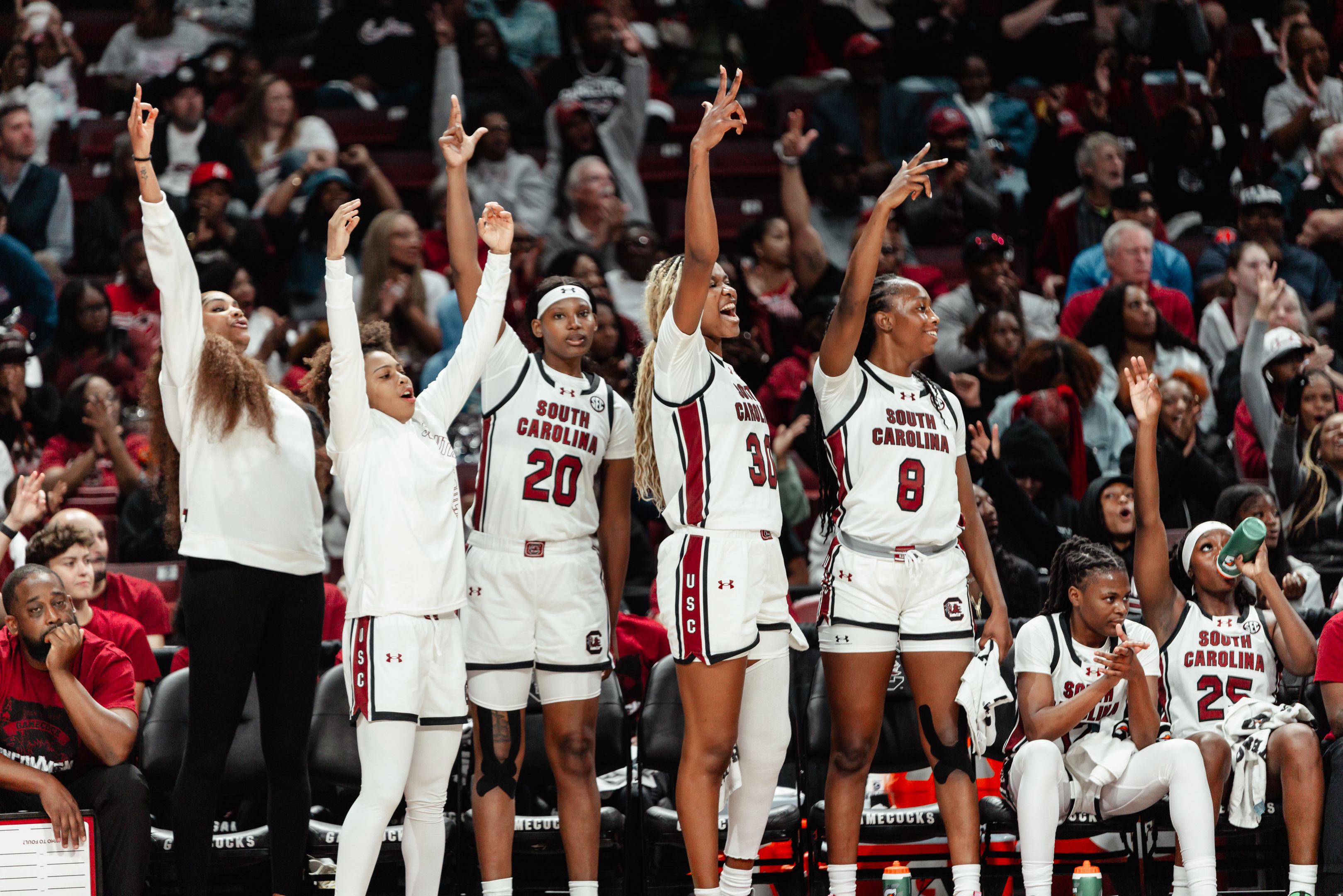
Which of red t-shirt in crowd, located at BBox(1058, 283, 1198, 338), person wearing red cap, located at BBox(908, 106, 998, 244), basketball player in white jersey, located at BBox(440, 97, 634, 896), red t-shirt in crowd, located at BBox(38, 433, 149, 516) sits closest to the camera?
basketball player in white jersey, located at BBox(440, 97, 634, 896)

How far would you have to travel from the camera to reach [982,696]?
4.25 metres

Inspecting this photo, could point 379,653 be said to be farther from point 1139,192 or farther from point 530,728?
point 1139,192

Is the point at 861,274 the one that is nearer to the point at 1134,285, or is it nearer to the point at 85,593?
the point at 85,593

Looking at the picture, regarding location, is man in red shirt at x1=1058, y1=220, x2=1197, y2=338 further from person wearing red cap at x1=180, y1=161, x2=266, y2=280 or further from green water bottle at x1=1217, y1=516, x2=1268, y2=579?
person wearing red cap at x1=180, y1=161, x2=266, y2=280

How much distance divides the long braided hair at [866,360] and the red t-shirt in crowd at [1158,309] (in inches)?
139

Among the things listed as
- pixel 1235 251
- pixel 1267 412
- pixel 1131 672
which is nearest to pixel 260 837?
pixel 1131 672

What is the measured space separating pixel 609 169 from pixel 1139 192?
314 cm

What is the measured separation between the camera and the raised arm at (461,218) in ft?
15.1

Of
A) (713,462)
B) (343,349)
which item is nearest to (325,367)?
(343,349)

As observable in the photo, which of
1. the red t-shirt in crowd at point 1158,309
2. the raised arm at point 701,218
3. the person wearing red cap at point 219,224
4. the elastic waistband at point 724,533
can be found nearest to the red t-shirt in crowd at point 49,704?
the elastic waistband at point 724,533

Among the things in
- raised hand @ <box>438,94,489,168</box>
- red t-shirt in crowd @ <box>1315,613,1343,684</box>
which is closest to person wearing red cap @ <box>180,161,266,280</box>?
raised hand @ <box>438,94,489,168</box>

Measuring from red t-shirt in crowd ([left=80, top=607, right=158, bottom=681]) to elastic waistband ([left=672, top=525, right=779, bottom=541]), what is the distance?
75.5 inches

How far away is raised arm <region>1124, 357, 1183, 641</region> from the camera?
481 cm

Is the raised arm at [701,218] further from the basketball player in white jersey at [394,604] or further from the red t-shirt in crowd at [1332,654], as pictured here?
the red t-shirt in crowd at [1332,654]
